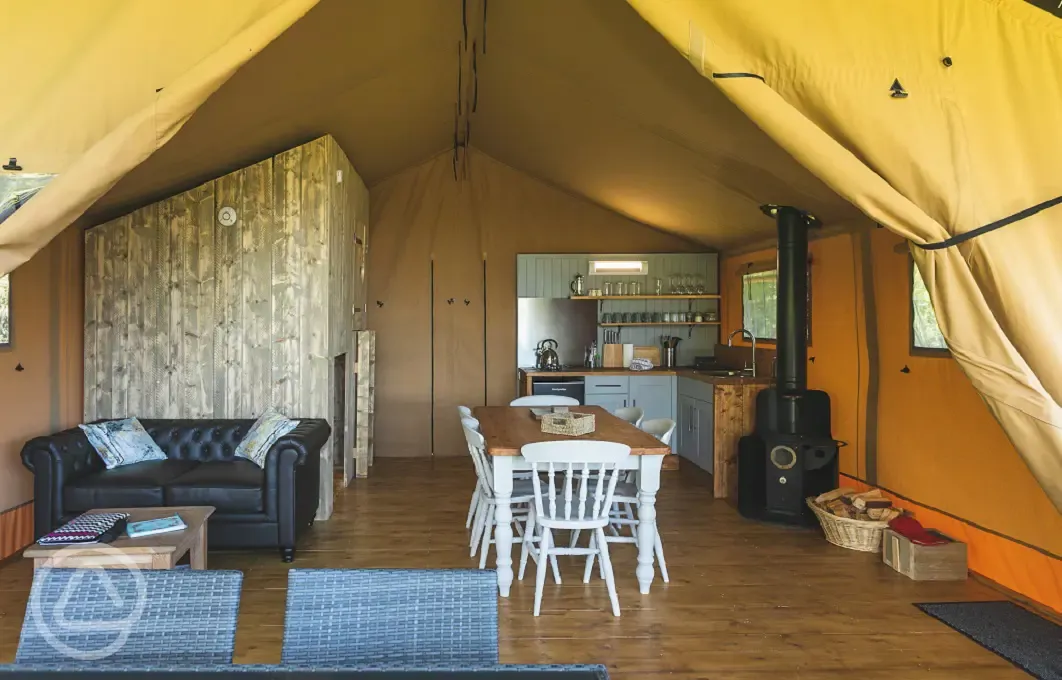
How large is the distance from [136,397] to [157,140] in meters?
3.73

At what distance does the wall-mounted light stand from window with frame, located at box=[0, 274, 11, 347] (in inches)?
209

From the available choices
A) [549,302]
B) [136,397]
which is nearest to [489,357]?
[549,302]

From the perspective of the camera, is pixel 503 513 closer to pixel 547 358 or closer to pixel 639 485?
pixel 639 485

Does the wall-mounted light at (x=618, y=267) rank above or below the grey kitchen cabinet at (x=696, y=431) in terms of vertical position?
above

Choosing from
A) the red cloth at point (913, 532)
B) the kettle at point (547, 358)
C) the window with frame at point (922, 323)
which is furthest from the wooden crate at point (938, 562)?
the kettle at point (547, 358)

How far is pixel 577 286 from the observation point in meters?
7.87

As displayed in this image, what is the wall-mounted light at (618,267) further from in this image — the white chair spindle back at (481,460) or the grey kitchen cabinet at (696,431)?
the white chair spindle back at (481,460)

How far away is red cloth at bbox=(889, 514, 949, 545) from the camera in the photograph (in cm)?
408

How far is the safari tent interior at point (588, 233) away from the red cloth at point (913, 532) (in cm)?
23

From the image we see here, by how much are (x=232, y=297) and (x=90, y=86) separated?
11.4 ft

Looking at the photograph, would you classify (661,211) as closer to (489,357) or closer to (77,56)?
(489,357)

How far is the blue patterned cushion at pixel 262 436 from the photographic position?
14.8 ft

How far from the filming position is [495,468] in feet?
12.1

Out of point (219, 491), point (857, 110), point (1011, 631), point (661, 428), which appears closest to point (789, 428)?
point (661, 428)
